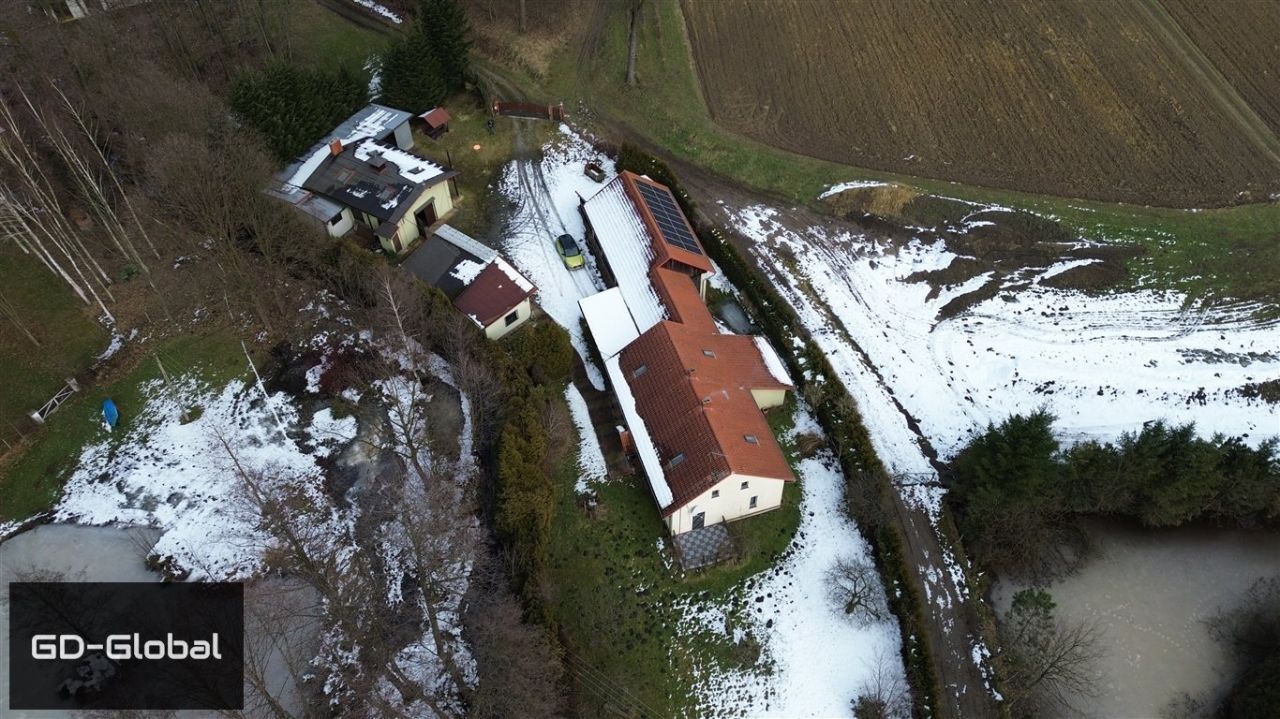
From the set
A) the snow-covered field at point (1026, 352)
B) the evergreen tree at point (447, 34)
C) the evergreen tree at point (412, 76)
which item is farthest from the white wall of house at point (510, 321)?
the evergreen tree at point (447, 34)

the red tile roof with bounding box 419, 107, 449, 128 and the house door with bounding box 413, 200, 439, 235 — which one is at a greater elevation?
the red tile roof with bounding box 419, 107, 449, 128

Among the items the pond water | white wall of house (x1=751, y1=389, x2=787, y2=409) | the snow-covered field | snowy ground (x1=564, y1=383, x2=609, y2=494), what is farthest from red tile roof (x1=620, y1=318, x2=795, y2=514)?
the pond water

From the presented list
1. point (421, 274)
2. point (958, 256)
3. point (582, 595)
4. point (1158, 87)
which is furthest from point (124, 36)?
point (1158, 87)

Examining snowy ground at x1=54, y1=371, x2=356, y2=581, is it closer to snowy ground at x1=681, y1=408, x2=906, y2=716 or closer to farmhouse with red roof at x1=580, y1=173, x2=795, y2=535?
farmhouse with red roof at x1=580, y1=173, x2=795, y2=535
